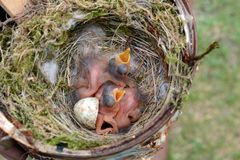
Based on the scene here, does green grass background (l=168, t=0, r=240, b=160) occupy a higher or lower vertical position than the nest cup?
lower

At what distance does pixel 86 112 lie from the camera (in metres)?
1.42

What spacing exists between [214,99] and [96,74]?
1.04m

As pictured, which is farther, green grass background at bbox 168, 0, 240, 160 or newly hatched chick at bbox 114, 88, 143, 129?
green grass background at bbox 168, 0, 240, 160

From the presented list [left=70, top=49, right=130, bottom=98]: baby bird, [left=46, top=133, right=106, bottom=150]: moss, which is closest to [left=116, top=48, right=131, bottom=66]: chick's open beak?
[left=70, top=49, right=130, bottom=98]: baby bird

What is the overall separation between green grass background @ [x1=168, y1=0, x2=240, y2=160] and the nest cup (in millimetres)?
920

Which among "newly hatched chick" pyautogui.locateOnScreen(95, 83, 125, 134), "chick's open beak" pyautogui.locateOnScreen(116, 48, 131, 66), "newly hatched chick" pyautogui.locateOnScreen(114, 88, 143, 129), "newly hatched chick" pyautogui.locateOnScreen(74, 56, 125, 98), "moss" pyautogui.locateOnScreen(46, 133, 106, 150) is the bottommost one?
"newly hatched chick" pyautogui.locateOnScreen(114, 88, 143, 129)

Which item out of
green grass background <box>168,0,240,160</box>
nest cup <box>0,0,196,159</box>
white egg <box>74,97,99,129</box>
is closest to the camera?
nest cup <box>0,0,196,159</box>

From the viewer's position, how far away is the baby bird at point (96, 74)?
1.50 meters

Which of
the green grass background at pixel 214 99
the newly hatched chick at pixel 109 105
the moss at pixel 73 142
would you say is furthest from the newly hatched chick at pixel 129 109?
the green grass background at pixel 214 99

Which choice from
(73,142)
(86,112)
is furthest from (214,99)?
(73,142)

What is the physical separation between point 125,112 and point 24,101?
277mm

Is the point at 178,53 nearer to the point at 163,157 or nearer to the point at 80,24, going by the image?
the point at 80,24

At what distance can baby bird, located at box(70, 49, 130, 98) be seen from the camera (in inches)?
59.2

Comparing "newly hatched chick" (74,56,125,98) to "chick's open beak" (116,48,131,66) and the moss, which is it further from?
the moss
